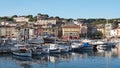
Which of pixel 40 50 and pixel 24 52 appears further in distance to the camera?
pixel 40 50

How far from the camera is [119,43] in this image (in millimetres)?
73312

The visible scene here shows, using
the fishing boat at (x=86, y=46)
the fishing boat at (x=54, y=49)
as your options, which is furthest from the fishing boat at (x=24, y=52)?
the fishing boat at (x=86, y=46)

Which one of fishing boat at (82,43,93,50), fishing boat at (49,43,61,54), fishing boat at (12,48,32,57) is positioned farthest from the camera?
fishing boat at (82,43,93,50)

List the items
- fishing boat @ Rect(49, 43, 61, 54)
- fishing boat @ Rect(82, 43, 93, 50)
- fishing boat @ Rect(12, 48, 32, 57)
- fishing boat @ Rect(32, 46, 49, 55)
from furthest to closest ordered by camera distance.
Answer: fishing boat @ Rect(82, 43, 93, 50) → fishing boat @ Rect(49, 43, 61, 54) → fishing boat @ Rect(32, 46, 49, 55) → fishing boat @ Rect(12, 48, 32, 57)

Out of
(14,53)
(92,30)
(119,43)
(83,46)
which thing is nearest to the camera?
(14,53)

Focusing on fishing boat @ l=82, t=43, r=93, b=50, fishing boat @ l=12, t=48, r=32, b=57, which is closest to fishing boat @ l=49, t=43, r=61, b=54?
fishing boat @ l=12, t=48, r=32, b=57

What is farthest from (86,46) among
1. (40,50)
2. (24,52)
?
(24,52)

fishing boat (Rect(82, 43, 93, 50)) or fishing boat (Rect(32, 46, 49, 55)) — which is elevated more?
fishing boat (Rect(32, 46, 49, 55))

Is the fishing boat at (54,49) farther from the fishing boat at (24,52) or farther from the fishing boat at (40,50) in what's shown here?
the fishing boat at (24,52)

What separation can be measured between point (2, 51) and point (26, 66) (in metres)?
12.9

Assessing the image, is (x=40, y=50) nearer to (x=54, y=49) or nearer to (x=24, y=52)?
(x=54, y=49)

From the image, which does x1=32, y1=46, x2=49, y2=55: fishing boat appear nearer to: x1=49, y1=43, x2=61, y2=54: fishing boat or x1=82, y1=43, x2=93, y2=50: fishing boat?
x1=49, y1=43, x2=61, y2=54: fishing boat

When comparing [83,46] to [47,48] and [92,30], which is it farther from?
[92,30]

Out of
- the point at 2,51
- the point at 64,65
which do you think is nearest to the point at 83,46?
the point at 2,51
